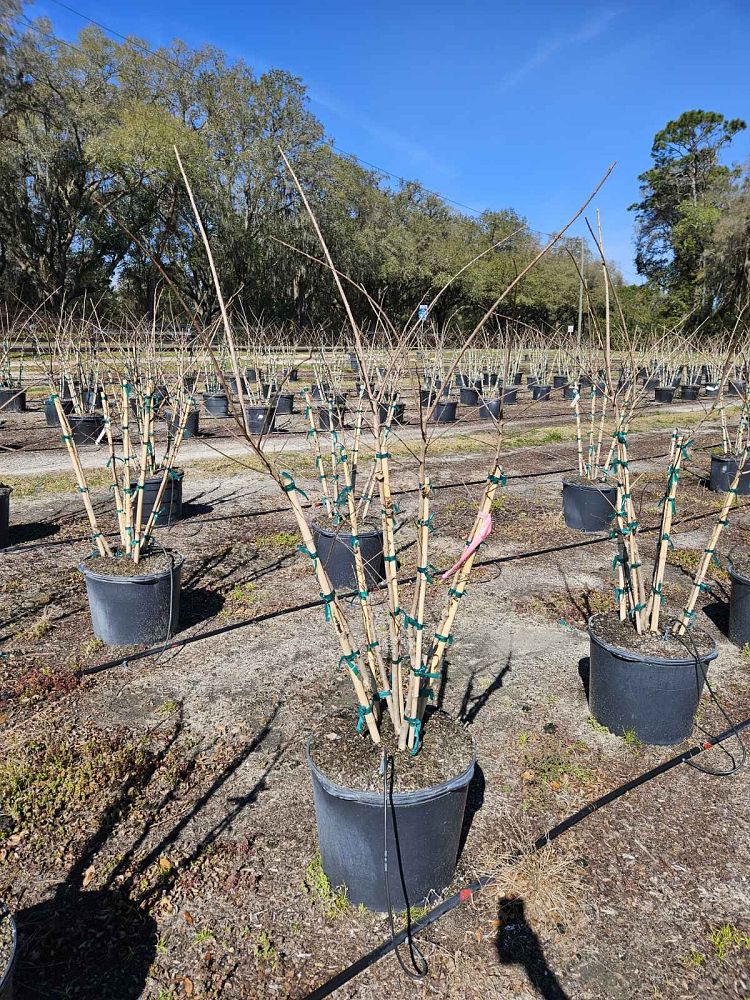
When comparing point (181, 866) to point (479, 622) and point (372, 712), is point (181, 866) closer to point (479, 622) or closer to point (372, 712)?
point (372, 712)

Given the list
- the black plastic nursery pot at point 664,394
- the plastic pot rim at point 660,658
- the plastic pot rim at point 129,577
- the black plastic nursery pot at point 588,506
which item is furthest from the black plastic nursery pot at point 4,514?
the black plastic nursery pot at point 664,394

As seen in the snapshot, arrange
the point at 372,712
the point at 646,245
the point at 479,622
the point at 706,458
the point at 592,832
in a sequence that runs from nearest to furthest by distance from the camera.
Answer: the point at 372,712
the point at 592,832
the point at 479,622
the point at 706,458
the point at 646,245

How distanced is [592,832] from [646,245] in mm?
41360

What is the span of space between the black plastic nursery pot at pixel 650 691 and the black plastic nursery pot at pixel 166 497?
360 centimetres

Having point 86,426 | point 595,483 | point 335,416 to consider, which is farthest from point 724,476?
point 86,426

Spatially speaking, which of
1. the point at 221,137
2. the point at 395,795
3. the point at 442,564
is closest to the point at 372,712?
the point at 395,795

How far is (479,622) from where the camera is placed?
3908mm

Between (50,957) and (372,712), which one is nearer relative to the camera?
(50,957)

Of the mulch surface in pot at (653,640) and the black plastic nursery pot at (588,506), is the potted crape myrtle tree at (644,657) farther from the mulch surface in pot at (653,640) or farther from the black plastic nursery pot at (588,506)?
the black plastic nursery pot at (588,506)

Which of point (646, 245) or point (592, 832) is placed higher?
point (646, 245)

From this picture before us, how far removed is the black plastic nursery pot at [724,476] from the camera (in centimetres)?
659

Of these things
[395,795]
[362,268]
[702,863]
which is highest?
[362,268]

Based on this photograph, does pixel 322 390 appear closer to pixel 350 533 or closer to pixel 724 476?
pixel 350 533

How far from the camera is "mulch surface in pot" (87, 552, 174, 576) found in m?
3.46
